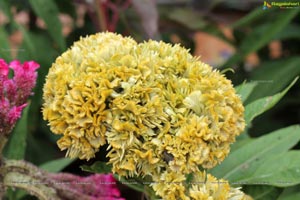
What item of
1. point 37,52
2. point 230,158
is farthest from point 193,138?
point 37,52

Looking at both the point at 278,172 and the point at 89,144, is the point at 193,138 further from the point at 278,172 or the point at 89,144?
the point at 278,172

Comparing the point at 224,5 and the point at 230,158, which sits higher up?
the point at 224,5

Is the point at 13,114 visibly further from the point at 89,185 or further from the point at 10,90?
the point at 89,185

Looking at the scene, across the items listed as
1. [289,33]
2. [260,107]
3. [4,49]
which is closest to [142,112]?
[260,107]

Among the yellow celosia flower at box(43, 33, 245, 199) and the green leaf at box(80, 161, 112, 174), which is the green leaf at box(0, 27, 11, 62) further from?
the yellow celosia flower at box(43, 33, 245, 199)

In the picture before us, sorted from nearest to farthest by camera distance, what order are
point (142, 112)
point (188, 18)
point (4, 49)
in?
point (142, 112), point (4, 49), point (188, 18)

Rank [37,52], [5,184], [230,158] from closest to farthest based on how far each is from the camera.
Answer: [5,184] < [230,158] < [37,52]
